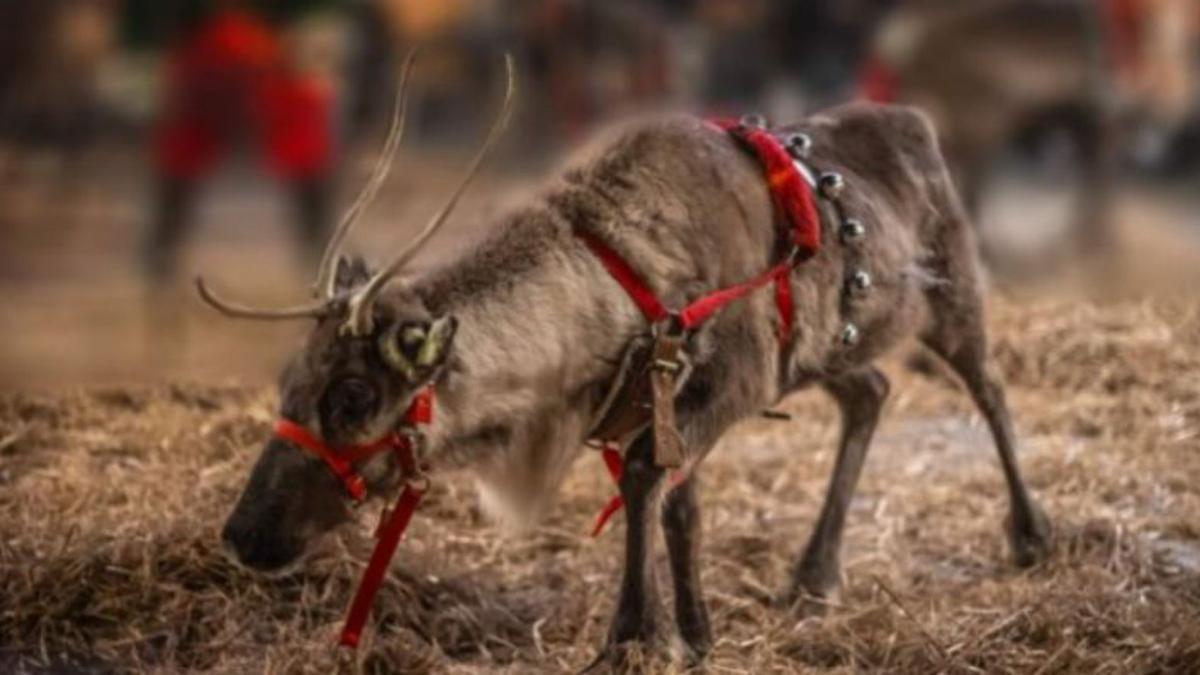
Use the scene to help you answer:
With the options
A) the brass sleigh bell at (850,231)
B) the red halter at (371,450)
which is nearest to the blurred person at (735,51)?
the brass sleigh bell at (850,231)

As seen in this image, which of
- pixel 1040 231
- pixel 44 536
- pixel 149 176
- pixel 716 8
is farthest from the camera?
pixel 44 536

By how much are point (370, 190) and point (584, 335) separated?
0.78 m

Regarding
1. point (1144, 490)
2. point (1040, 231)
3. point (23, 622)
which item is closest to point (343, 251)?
point (23, 622)

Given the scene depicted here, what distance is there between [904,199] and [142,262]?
2.95m

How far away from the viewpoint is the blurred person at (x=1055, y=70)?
5.23m

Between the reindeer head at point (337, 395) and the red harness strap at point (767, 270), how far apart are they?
0.49 metres

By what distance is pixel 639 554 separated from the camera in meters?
5.40

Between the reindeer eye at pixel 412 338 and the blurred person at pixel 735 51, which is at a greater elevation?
the blurred person at pixel 735 51

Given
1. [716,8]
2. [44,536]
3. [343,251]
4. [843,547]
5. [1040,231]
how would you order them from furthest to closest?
[843,547]
[44,536]
[1040,231]
[343,251]
[716,8]

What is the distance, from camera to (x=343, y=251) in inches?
200

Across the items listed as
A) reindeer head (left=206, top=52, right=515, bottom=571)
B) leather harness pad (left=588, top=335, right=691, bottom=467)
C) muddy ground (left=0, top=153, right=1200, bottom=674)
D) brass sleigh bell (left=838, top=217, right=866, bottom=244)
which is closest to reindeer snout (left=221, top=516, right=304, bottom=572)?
reindeer head (left=206, top=52, right=515, bottom=571)

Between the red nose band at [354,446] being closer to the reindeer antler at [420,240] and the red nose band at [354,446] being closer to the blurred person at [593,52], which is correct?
the reindeer antler at [420,240]

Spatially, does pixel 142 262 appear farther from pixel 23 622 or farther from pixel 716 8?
pixel 23 622

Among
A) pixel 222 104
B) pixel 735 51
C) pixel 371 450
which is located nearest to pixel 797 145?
pixel 735 51
